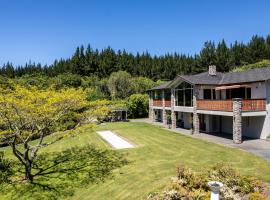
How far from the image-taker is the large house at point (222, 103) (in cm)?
2306

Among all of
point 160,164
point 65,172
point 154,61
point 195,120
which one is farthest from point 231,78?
point 154,61

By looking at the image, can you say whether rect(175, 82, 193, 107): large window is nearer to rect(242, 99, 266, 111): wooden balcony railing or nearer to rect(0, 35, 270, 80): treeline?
rect(242, 99, 266, 111): wooden balcony railing

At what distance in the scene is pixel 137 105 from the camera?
52.6m

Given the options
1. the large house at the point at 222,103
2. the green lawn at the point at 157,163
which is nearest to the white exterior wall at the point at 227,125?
the large house at the point at 222,103

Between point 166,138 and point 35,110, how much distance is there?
51.3ft

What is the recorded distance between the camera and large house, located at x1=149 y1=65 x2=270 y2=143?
23062 mm

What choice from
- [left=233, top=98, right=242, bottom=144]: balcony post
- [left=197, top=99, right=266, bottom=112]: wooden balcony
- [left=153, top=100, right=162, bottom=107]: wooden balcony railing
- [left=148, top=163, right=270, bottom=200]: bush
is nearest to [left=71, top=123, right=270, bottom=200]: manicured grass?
[left=148, top=163, right=270, bottom=200]: bush

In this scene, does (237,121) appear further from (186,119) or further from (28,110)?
(28,110)

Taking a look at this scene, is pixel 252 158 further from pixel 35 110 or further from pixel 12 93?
pixel 12 93

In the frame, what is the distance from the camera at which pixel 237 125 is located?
72.7 ft

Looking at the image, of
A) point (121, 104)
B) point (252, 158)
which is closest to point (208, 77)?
point (252, 158)

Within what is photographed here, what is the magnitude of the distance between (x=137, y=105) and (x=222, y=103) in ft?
95.2

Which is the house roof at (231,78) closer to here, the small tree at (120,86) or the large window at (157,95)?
the large window at (157,95)

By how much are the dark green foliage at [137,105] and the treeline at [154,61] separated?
3223cm
